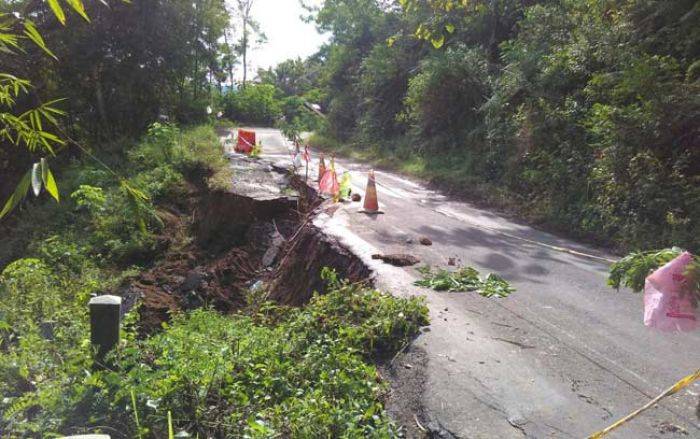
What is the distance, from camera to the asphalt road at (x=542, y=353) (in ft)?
12.4

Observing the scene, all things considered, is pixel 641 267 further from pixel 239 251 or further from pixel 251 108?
pixel 251 108

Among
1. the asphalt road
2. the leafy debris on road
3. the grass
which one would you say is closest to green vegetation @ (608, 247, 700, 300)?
the asphalt road

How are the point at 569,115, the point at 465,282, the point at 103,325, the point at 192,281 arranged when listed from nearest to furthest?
the point at 103,325
the point at 465,282
the point at 192,281
the point at 569,115

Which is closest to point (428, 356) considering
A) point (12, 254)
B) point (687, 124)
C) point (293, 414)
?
point (293, 414)

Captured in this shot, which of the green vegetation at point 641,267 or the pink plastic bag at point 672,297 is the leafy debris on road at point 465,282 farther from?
the pink plastic bag at point 672,297

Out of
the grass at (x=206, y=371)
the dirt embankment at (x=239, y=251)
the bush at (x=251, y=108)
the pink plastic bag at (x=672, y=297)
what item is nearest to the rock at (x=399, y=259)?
the dirt embankment at (x=239, y=251)

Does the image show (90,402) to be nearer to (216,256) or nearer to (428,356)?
(428,356)

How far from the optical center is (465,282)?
21.9 ft

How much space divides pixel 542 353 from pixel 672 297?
8.64 ft

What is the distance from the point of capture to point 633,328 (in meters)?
A: 5.41

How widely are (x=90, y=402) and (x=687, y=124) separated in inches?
389

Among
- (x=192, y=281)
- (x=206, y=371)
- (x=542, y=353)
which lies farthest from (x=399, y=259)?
(x=192, y=281)

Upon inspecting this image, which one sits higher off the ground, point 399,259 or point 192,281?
point 399,259

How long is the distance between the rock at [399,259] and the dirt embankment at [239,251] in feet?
1.07
